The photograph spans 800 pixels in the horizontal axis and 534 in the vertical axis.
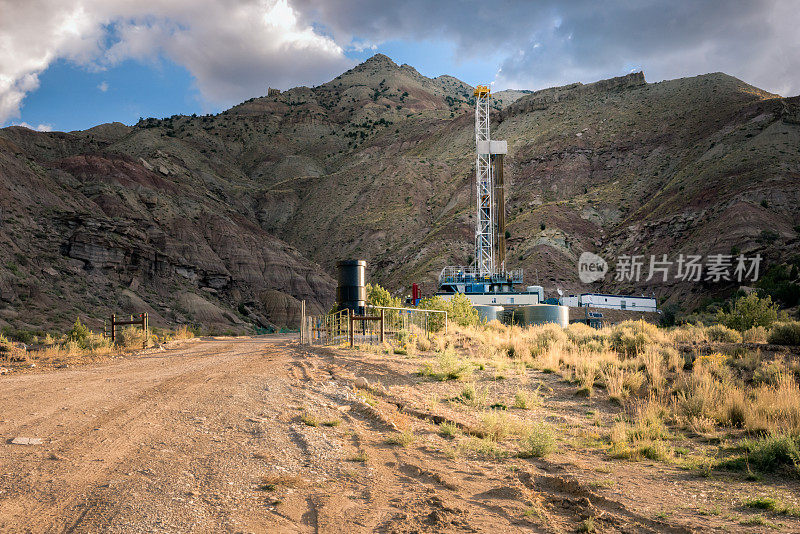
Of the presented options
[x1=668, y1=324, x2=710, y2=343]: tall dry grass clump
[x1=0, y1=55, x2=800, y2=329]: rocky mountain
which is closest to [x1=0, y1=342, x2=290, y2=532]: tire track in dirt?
[x1=668, y1=324, x2=710, y2=343]: tall dry grass clump

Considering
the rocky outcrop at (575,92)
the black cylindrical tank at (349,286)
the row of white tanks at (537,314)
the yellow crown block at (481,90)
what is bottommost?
the row of white tanks at (537,314)

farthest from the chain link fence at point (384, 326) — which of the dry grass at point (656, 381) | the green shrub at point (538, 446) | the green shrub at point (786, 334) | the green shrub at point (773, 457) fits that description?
the green shrub at point (773, 457)

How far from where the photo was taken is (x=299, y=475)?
5.73m

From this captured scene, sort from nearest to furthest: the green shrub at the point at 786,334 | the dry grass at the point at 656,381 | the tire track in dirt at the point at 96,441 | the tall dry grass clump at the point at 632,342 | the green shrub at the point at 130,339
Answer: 1. the tire track in dirt at the point at 96,441
2. the dry grass at the point at 656,381
3. the green shrub at the point at 786,334
4. the tall dry grass clump at the point at 632,342
5. the green shrub at the point at 130,339

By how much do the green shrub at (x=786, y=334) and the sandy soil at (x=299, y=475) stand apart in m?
12.7

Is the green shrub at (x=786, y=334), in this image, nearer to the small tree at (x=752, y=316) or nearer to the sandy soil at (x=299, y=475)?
the small tree at (x=752, y=316)

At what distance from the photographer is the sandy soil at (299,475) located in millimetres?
4621

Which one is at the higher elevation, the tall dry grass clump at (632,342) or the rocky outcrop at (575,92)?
the rocky outcrop at (575,92)

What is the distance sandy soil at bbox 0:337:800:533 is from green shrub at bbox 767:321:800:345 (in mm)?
12749

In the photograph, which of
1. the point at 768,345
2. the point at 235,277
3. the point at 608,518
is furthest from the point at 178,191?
the point at 608,518

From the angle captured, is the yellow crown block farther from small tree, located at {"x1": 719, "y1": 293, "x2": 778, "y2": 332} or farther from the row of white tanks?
small tree, located at {"x1": 719, "y1": 293, "x2": 778, "y2": 332}

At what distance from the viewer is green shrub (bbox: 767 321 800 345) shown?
716 inches

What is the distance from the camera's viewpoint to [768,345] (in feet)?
59.3

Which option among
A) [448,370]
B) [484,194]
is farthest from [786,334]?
[484,194]
